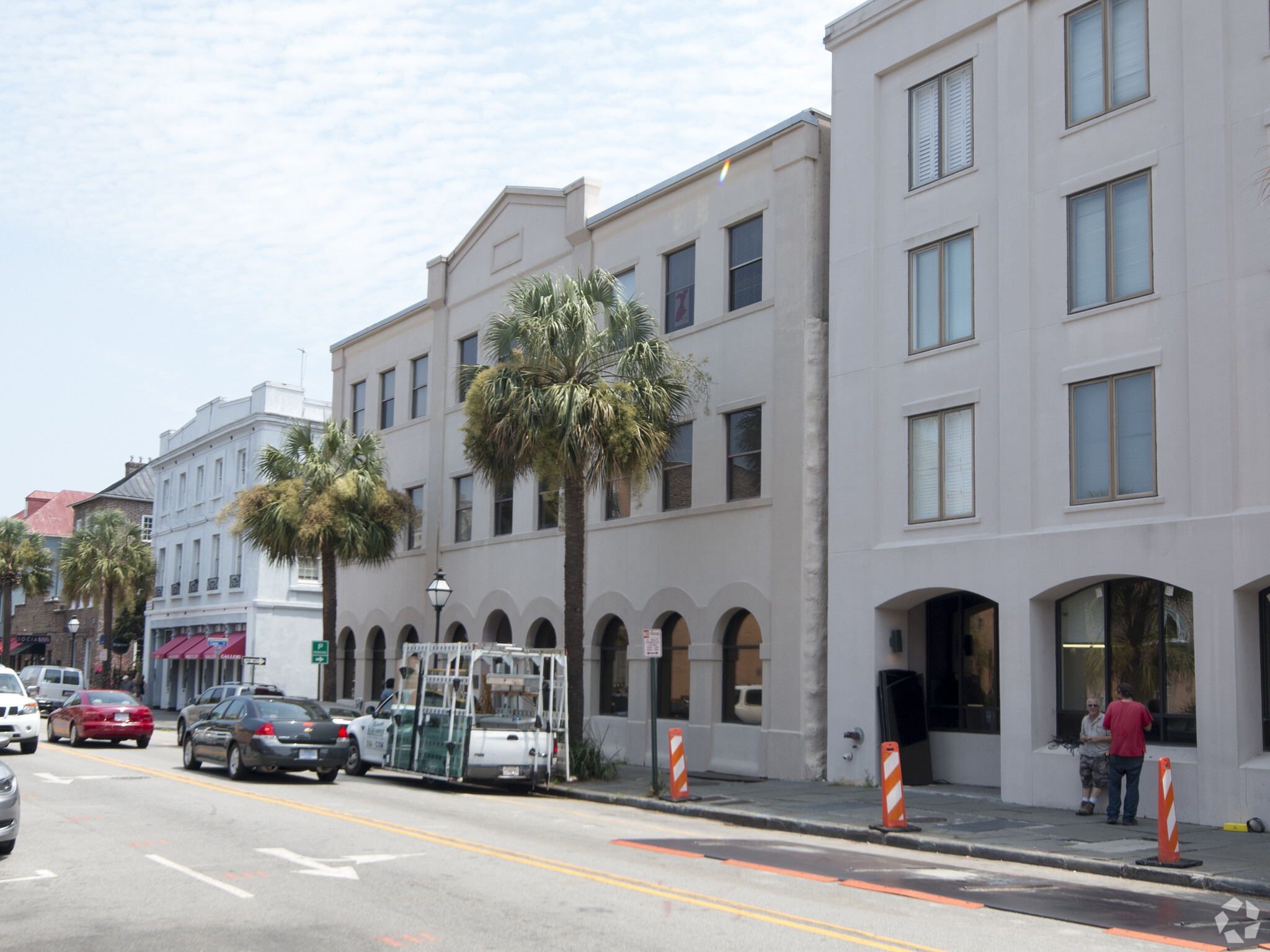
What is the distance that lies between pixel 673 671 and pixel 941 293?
31.5 feet

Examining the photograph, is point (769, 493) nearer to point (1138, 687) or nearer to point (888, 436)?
point (888, 436)

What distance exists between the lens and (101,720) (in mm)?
28672

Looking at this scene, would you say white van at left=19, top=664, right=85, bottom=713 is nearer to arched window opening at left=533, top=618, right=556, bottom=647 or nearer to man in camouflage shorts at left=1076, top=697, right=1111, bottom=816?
arched window opening at left=533, top=618, right=556, bottom=647

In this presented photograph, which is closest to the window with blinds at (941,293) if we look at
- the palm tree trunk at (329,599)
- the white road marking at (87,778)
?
the white road marking at (87,778)

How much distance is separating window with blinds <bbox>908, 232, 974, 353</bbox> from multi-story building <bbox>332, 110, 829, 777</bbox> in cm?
222

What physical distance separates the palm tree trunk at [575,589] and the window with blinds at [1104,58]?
1020 cm

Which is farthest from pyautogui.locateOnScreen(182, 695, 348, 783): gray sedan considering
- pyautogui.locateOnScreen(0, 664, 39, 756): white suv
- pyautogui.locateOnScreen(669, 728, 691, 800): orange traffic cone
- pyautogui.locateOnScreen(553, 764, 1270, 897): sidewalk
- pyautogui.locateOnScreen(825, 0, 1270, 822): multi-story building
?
pyautogui.locateOnScreen(825, 0, 1270, 822): multi-story building

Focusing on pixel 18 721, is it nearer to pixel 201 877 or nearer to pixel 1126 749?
pixel 201 877

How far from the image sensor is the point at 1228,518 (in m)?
15.5

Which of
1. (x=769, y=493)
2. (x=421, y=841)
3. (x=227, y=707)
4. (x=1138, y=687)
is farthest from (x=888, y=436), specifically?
(x=227, y=707)

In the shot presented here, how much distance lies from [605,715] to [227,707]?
8.23 metres

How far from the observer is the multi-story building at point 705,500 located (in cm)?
2202

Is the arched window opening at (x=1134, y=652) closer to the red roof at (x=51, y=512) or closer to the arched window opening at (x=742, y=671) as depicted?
the arched window opening at (x=742, y=671)

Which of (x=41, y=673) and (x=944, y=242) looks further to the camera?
(x=41, y=673)
